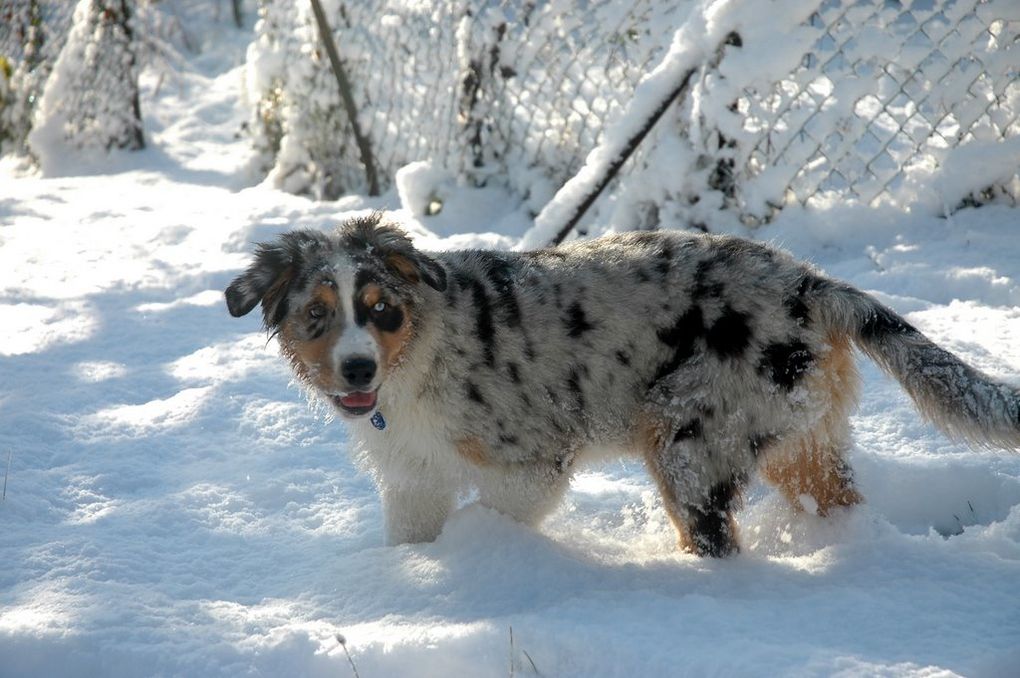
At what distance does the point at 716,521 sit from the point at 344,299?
1.62 meters

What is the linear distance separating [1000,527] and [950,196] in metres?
3.18

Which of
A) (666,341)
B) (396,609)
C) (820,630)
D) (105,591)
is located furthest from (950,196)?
(105,591)

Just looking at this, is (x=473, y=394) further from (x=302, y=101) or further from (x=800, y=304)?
(x=302, y=101)

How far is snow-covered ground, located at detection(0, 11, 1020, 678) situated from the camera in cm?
302

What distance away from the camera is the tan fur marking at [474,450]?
3.81 metres

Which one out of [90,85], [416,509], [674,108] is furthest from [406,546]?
[90,85]

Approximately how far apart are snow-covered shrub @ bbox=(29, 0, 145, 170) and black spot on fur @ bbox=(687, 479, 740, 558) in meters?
8.43

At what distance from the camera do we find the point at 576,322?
391 cm

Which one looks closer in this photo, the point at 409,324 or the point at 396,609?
the point at 396,609

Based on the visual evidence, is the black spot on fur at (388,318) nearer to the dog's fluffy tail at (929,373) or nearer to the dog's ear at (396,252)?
the dog's ear at (396,252)

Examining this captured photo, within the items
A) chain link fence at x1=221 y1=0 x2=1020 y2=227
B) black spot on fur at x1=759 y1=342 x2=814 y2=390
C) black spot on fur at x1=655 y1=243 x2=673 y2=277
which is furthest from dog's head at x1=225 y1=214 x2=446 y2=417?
chain link fence at x1=221 y1=0 x2=1020 y2=227

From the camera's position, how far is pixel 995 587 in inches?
128

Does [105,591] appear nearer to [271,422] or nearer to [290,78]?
[271,422]

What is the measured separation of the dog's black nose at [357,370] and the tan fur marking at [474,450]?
0.50 meters
